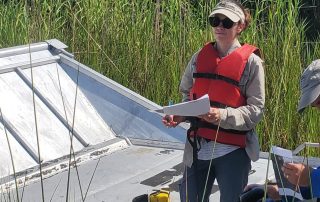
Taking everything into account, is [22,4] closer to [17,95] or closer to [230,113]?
[17,95]

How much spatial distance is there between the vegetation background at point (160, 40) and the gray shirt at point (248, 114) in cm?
173

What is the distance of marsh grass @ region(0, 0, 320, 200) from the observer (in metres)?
5.19

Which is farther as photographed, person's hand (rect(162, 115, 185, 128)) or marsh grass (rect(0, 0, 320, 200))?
marsh grass (rect(0, 0, 320, 200))

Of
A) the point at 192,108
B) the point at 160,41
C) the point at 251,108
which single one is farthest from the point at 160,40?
the point at 192,108

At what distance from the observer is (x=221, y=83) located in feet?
10.6

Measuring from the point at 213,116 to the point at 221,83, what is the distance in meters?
0.25

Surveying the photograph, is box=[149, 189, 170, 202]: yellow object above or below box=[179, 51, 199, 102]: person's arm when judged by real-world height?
below

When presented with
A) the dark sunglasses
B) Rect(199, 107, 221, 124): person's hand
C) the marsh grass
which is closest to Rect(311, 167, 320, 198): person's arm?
Rect(199, 107, 221, 124): person's hand

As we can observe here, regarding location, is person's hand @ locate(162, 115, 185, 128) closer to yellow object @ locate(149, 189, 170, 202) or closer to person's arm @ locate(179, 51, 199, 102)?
person's arm @ locate(179, 51, 199, 102)

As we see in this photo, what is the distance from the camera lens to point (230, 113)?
3111mm

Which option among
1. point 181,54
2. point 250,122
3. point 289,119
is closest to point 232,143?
point 250,122

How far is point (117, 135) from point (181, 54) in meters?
1.30

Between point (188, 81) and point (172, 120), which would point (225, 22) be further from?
point (172, 120)

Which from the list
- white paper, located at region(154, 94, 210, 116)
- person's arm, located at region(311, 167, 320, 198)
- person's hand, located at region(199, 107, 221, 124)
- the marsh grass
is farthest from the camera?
the marsh grass
